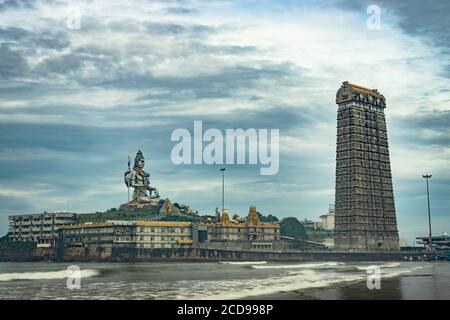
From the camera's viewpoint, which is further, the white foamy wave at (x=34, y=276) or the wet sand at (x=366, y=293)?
the white foamy wave at (x=34, y=276)

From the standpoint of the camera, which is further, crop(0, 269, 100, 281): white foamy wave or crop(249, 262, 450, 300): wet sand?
crop(0, 269, 100, 281): white foamy wave

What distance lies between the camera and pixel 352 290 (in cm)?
6316

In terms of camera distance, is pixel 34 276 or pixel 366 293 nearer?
pixel 366 293
